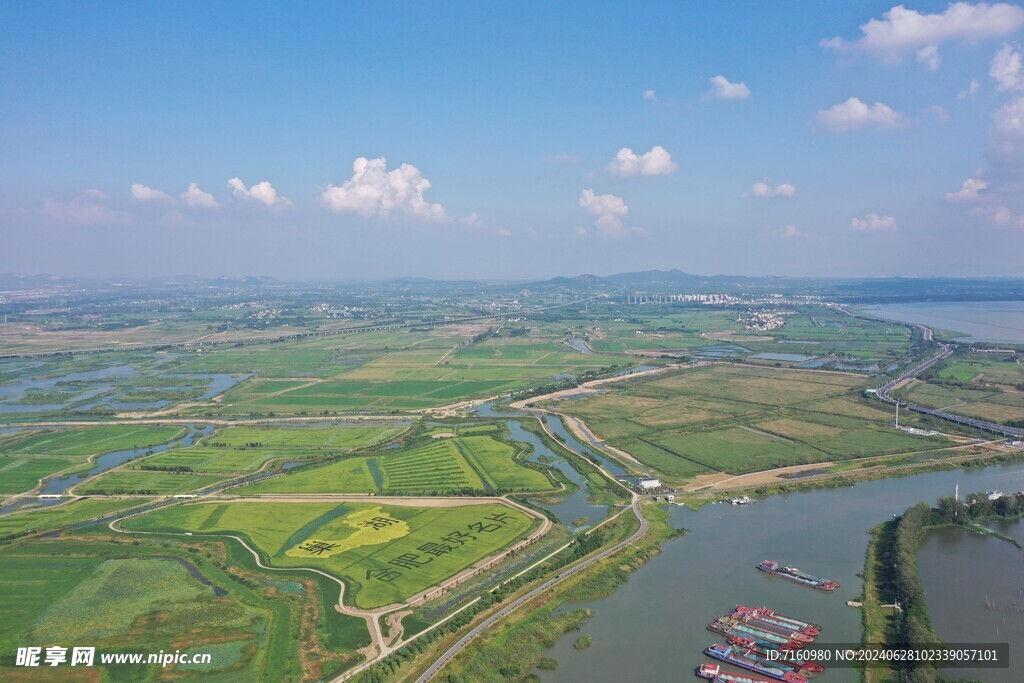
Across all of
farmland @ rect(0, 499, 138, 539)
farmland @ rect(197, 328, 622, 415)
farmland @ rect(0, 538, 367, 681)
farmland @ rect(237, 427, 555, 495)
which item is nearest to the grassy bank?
farmland @ rect(0, 538, 367, 681)

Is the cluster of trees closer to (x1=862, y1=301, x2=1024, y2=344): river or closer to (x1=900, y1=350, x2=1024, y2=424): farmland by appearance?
(x1=900, y1=350, x2=1024, y2=424): farmland

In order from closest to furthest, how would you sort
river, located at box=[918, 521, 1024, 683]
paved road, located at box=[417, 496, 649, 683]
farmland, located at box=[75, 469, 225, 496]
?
paved road, located at box=[417, 496, 649, 683] → river, located at box=[918, 521, 1024, 683] → farmland, located at box=[75, 469, 225, 496]

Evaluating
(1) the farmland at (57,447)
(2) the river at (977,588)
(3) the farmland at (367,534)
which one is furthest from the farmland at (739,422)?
(1) the farmland at (57,447)

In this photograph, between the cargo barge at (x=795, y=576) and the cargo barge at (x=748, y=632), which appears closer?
the cargo barge at (x=748, y=632)

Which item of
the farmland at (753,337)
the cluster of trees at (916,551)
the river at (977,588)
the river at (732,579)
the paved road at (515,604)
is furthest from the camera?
the farmland at (753,337)

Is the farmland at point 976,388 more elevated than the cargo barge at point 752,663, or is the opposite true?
the farmland at point 976,388

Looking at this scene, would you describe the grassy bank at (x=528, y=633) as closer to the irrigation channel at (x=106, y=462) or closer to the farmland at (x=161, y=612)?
the farmland at (x=161, y=612)

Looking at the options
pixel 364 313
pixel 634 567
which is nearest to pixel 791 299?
pixel 364 313

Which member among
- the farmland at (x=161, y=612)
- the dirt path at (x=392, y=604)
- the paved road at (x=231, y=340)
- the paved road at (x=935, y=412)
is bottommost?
the farmland at (x=161, y=612)
